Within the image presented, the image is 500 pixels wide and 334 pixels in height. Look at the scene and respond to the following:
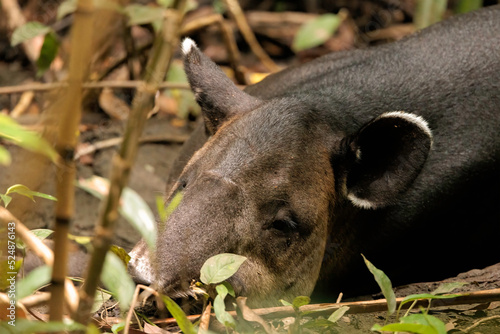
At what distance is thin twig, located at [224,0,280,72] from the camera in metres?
7.95

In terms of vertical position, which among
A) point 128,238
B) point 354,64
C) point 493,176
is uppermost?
point 354,64

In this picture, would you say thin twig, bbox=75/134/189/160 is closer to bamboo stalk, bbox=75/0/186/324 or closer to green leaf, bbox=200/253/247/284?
green leaf, bbox=200/253/247/284

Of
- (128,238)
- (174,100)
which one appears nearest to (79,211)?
(128,238)

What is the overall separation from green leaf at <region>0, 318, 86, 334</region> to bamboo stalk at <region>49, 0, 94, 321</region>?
0.13ft

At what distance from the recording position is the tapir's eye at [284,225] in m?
3.73

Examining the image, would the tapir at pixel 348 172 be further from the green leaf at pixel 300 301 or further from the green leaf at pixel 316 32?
the green leaf at pixel 316 32

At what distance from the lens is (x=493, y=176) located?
450cm

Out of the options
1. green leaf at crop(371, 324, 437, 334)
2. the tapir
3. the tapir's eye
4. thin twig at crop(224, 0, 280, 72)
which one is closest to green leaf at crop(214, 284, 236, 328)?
the tapir

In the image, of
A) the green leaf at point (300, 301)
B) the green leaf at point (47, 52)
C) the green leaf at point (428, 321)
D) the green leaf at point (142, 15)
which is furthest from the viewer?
the green leaf at point (142, 15)

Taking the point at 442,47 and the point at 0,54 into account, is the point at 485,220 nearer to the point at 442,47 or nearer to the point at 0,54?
the point at 442,47

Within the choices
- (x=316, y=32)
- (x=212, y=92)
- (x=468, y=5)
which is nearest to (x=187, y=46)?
(x=212, y=92)

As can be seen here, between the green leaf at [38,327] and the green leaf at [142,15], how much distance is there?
13.7 ft

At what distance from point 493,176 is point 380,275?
6.37 feet

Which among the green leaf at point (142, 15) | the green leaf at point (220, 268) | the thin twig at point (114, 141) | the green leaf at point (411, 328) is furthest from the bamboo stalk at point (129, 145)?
the thin twig at point (114, 141)
